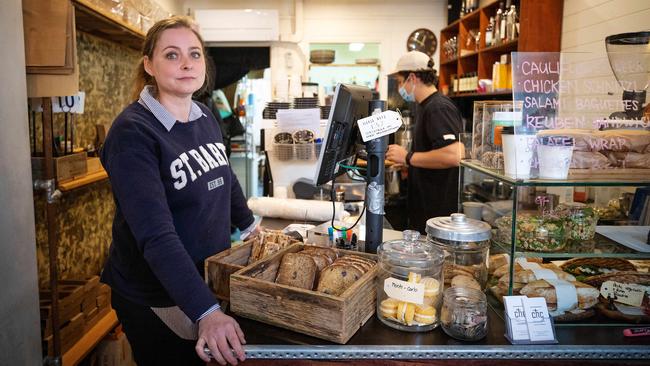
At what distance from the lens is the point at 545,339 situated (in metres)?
1.04

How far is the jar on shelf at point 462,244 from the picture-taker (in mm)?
1221

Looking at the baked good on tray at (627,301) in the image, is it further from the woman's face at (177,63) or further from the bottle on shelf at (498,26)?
the bottle on shelf at (498,26)

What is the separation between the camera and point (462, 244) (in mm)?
1240

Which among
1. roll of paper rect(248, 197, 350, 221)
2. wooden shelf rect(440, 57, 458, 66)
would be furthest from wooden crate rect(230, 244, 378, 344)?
wooden shelf rect(440, 57, 458, 66)

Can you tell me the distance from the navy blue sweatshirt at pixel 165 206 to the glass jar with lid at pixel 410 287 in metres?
0.41

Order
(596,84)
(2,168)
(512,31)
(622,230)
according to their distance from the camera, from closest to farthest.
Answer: (596,84) < (622,230) < (2,168) < (512,31)

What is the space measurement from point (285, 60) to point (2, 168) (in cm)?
493

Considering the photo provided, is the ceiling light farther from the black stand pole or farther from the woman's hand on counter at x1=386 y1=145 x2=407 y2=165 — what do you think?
the black stand pole

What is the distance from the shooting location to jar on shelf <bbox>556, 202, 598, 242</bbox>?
1.22 m

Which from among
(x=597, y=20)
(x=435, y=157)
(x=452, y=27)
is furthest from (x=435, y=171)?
(x=452, y=27)

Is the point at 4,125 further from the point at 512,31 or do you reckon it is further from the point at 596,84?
the point at 512,31

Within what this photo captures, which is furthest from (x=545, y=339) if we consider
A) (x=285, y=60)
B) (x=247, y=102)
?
(x=247, y=102)

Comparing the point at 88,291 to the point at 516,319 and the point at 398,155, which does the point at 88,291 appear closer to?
the point at 398,155

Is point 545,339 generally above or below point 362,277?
below
